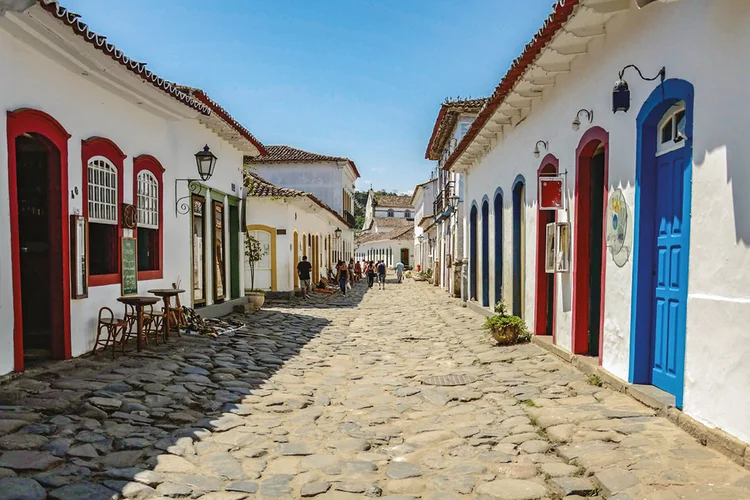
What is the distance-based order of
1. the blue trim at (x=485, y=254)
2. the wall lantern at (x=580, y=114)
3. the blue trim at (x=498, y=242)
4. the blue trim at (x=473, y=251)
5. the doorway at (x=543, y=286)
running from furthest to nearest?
the blue trim at (x=473, y=251), the blue trim at (x=485, y=254), the blue trim at (x=498, y=242), the doorway at (x=543, y=286), the wall lantern at (x=580, y=114)

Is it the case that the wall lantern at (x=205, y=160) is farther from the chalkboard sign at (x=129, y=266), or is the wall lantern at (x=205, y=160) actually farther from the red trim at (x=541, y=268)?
the red trim at (x=541, y=268)

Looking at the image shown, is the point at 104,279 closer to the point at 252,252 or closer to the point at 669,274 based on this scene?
the point at 669,274

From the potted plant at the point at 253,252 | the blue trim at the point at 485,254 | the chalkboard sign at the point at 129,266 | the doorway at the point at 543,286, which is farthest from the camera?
the potted plant at the point at 253,252

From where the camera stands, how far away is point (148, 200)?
387 inches

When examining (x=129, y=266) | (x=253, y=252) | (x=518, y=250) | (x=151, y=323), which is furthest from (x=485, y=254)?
(x=129, y=266)

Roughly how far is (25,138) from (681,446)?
24.2 feet

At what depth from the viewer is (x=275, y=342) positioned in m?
10.2

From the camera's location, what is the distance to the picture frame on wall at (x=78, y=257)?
24.1ft

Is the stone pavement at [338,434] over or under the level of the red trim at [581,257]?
under

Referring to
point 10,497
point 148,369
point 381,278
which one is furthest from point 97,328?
point 381,278

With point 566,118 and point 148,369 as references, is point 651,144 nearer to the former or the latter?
point 566,118

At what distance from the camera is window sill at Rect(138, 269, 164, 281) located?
9.49m

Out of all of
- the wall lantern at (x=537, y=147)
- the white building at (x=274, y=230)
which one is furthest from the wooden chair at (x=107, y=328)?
the white building at (x=274, y=230)

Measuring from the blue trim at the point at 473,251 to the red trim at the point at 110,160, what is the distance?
9721mm
